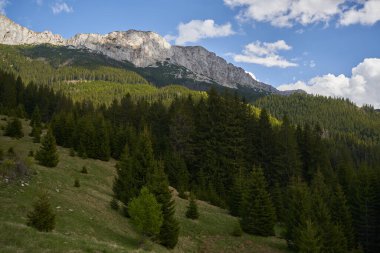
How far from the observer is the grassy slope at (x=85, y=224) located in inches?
698

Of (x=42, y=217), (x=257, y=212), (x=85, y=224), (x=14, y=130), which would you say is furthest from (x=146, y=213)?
(x=14, y=130)

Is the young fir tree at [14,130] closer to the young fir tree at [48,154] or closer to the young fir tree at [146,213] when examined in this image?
the young fir tree at [48,154]

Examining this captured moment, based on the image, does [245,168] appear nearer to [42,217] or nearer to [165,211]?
[165,211]

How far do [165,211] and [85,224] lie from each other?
6680mm

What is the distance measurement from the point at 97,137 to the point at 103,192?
2216cm

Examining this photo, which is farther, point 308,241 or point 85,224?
point 308,241

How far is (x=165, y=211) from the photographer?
28750 millimetres

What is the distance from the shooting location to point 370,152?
183500 millimetres

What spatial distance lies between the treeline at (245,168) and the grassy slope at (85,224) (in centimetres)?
313

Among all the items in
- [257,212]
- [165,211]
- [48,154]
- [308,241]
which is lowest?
[308,241]

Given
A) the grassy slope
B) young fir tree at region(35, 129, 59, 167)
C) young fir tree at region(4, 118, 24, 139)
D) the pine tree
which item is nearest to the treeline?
the pine tree

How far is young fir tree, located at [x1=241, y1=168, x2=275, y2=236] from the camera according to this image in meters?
40.8

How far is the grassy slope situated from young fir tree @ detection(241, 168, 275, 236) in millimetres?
1570

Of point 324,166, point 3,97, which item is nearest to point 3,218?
point 324,166
